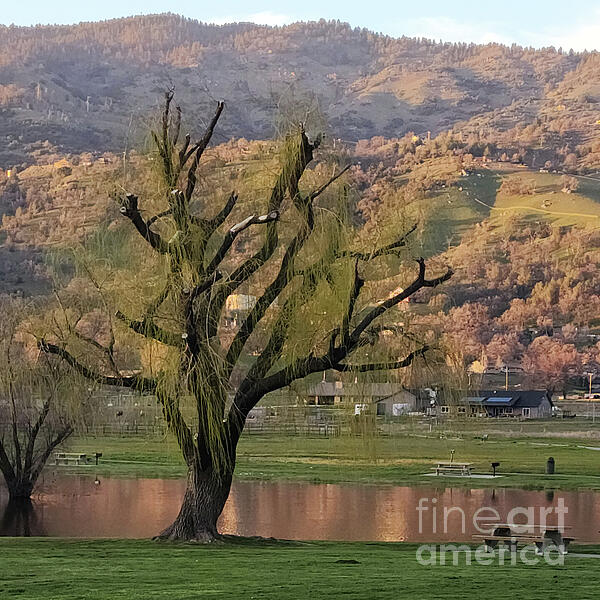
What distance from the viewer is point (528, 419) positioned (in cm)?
10081

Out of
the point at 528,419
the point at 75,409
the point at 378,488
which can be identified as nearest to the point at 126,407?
the point at 75,409

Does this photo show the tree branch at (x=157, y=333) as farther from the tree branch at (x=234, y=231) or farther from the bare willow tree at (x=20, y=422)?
the bare willow tree at (x=20, y=422)

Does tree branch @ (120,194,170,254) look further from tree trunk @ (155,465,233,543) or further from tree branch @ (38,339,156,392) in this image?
tree trunk @ (155,465,233,543)

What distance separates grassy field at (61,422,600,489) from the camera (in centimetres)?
4681

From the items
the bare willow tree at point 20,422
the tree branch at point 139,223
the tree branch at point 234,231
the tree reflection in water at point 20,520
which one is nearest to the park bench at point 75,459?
the bare willow tree at point 20,422

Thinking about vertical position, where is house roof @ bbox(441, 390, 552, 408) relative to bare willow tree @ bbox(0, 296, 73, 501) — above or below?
below

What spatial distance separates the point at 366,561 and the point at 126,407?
8.19 metres

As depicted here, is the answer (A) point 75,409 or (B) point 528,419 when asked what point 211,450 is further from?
(B) point 528,419

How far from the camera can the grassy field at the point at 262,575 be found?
45.9 feet

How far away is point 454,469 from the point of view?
5009 centimetres

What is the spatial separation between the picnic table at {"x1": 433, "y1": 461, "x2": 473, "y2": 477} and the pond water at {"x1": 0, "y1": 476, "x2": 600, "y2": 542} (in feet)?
17.2

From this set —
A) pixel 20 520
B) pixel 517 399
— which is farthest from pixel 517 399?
pixel 20 520

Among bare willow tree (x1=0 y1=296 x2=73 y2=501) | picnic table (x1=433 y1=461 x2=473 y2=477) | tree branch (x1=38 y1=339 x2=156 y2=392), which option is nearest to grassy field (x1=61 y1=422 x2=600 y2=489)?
picnic table (x1=433 y1=461 x2=473 y2=477)

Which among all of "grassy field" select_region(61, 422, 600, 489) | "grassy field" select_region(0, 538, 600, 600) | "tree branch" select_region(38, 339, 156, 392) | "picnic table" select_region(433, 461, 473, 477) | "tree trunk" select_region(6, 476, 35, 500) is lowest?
"grassy field" select_region(61, 422, 600, 489)
